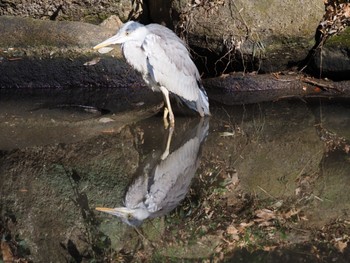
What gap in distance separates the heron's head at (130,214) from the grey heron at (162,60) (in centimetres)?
231

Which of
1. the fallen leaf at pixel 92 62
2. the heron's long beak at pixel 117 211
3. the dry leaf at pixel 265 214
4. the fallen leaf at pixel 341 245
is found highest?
the fallen leaf at pixel 341 245

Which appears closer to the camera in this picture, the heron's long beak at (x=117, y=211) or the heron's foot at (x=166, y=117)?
the heron's long beak at (x=117, y=211)

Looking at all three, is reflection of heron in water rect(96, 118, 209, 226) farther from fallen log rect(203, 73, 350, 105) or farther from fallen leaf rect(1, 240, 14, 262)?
fallen log rect(203, 73, 350, 105)

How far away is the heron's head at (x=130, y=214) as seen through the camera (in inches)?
176

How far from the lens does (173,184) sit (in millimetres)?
5164

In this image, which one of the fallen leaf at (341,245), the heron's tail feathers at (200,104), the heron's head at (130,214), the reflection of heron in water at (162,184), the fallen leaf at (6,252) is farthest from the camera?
the heron's tail feathers at (200,104)

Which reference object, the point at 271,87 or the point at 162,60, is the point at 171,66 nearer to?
the point at 162,60

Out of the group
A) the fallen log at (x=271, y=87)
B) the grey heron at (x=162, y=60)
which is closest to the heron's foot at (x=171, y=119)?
the grey heron at (x=162, y=60)

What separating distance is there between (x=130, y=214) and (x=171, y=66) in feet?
8.72

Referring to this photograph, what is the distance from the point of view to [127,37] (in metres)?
6.60

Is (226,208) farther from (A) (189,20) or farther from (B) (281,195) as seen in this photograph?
(A) (189,20)

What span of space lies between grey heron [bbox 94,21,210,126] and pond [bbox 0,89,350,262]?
0.28m

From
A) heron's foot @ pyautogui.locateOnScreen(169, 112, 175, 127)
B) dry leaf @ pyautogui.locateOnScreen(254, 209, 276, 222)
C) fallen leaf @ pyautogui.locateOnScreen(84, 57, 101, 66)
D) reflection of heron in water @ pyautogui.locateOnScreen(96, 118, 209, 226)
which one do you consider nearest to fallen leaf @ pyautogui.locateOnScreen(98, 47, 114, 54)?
fallen leaf @ pyautogui.locateOnScreen(84, 57, 101, 66)

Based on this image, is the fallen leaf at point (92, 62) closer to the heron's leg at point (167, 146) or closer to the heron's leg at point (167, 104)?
the heron's leg at point (167, 104)
